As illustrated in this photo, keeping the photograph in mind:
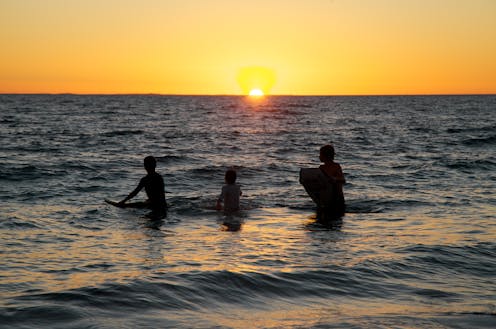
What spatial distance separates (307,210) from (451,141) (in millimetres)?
25510

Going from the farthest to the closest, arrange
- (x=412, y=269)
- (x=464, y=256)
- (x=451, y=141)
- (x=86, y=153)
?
(x=451, y=141) < (x=86, y=153) < (x=464, y=256) < (x=412, y=269)

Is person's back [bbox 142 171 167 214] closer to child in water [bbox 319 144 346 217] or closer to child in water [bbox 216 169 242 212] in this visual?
child in water [bbox 216 169 242 212]

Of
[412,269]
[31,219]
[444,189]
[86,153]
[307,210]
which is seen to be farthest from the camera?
[86,153]

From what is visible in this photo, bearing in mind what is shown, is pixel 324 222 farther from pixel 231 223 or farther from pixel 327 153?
pixel 231 223

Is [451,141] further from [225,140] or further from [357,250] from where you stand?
[357,250]

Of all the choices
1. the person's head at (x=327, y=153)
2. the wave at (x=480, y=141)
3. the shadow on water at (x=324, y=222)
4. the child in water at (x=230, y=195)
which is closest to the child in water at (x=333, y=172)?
the person's head at (x=327, y=153)

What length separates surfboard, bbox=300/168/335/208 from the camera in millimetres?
13008

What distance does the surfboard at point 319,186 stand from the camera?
1301 centimetres

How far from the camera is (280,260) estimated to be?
8.89 m

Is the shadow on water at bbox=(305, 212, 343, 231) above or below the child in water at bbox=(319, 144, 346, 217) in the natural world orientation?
below

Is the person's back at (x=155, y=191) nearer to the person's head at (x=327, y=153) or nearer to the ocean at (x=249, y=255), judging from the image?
the ocean at (x=249, y=255)

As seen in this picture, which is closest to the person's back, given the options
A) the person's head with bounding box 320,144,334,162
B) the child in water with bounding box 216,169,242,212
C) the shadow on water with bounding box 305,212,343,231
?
the child in water with bounding box 216,169,242,212

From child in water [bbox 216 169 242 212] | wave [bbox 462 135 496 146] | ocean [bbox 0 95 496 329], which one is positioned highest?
wave [bbox 462 135 496 146]

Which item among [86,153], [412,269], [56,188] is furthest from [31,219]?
[86,153]
